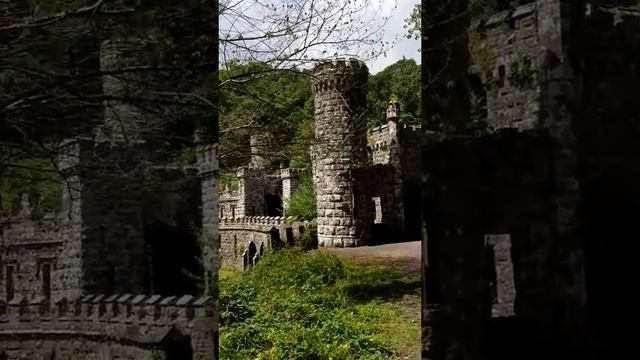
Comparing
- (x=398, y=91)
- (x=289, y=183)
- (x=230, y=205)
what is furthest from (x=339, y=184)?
(x=398, y=91)

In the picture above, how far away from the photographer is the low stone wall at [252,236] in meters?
2.91

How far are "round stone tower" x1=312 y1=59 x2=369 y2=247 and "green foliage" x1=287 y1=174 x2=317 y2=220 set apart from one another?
0.21 feet

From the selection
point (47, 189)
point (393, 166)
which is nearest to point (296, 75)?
point (47, 189)

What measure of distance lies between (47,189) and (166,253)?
1.50ft

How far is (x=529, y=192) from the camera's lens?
2.20 metres

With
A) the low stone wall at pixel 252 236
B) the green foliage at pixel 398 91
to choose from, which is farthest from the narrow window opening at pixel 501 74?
the low stone wall at pixel 252 236

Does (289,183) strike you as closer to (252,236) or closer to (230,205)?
(230,205)

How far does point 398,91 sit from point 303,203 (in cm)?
185

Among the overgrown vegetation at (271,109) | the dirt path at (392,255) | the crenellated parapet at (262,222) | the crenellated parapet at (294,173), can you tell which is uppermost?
the overgrown vegetation at (271,109)

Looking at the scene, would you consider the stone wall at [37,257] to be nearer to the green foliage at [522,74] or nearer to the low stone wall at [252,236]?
the low stone wall at [252,236]

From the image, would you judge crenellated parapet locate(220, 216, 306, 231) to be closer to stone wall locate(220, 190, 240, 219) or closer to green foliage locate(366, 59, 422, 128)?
stone wall locate(220, 190, 240, 219)

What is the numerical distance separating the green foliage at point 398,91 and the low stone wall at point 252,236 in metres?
1.00

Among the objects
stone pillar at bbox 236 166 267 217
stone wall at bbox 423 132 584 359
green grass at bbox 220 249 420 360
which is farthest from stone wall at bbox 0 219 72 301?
stone wall at bbox 423 132 584 359

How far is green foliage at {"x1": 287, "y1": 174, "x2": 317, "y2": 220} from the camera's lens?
4.32m
